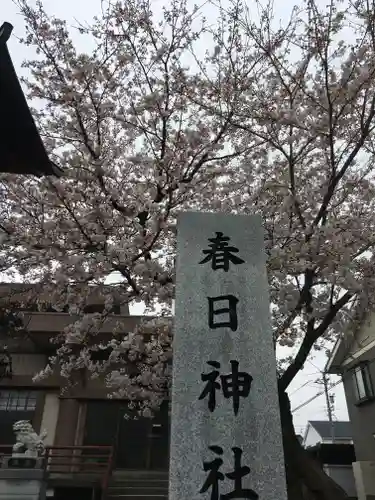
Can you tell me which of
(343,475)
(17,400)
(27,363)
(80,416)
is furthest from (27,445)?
(343,475)

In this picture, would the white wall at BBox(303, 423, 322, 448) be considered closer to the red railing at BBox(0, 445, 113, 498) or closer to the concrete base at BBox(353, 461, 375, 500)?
the concrete base at BBox(353, 461, 375, 500)

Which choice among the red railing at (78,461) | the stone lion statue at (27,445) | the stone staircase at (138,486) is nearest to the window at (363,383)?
the stone staircase at (138,486)

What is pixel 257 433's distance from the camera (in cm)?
385

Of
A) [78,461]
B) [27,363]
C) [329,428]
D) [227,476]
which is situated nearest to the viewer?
[227,476]

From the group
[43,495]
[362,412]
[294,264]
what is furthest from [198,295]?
[362,412]

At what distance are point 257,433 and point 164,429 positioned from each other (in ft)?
27.6

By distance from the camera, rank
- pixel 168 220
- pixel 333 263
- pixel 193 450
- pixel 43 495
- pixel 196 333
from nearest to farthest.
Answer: pixel 193 450
pixel 196 333
pixel 333 263
pixel 168 220
pixel 43 495

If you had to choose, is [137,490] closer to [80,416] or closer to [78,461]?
[78,461]

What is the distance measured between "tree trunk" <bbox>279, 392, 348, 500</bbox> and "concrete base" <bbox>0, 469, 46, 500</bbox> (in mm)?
5453

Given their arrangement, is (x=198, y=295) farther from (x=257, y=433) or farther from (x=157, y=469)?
(x=157, y=469)

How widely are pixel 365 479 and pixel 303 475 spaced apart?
8.83 metres

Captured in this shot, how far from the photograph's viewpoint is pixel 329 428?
29.4 meters

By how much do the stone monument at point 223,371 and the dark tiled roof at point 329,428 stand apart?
87.6 ft

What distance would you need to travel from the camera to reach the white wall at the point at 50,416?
11211 millimetres
